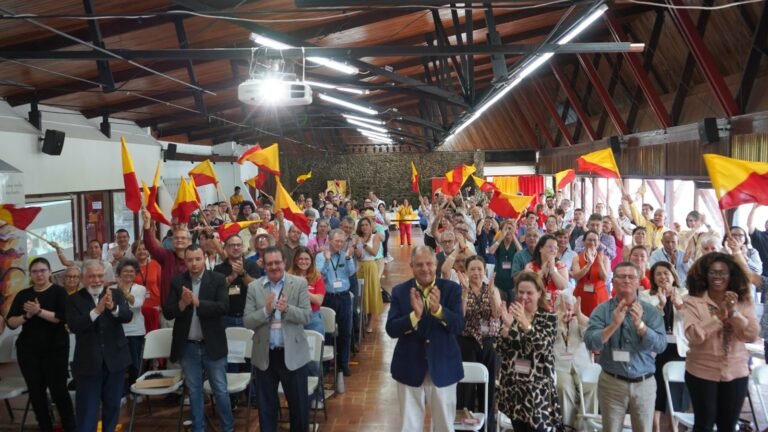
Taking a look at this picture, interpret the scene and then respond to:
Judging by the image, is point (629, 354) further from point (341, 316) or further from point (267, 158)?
point (267, 158)

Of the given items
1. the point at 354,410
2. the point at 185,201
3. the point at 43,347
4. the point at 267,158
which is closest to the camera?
the point at 43,347

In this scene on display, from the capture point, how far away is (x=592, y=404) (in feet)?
16.7

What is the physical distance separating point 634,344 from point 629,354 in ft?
0.25

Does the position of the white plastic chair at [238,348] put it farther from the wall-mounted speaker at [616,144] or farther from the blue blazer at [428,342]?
the wall-mounted speaker at [616,144]

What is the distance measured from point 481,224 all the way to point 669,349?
5233 mm

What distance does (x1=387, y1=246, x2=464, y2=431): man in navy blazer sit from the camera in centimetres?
426

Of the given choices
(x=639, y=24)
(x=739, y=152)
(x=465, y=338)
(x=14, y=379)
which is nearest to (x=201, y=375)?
(x=14, y=379)

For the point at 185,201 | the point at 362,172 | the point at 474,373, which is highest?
the point at 362,172

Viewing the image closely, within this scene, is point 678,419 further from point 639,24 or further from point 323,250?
point 639,24

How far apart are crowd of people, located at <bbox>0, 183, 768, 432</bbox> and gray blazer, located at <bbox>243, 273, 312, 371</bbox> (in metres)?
0.01

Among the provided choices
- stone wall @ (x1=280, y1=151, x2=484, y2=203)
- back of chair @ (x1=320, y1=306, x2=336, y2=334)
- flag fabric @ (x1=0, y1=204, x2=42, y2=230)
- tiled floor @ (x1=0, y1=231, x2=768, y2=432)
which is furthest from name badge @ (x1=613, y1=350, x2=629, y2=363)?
stone wall @ (x1=280, y1=151, x2=484, y2=203)

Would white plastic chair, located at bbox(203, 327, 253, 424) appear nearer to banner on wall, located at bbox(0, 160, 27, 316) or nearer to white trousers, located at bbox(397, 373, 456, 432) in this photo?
white trousers, located at bbox(397, 373, 456, 432)

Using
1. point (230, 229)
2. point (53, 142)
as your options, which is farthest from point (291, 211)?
point (53, 142)

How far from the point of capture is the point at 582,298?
656 centimetres
